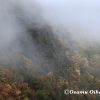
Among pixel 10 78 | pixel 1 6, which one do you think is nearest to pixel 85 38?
pixel 1 6

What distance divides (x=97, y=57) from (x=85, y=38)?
11.2 feet

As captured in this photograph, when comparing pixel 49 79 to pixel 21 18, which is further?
pixel 21 18

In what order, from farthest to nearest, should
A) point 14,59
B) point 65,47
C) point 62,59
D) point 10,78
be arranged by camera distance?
1. point 65,47
2. point 62,59
3. point 14,59
4. point 10,78

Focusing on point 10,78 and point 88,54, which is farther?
point 88,54

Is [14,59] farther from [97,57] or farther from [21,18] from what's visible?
[97,57]

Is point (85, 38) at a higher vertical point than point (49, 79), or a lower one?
higher

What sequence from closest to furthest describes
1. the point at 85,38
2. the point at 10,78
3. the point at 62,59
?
the point at 10,78, the point at 62,59, the point at 85,38

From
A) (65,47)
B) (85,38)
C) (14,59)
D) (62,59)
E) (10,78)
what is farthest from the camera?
(85,38)

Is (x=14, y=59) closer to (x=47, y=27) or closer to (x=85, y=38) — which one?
(x=47, y=27)

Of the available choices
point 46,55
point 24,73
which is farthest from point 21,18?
point 24,73

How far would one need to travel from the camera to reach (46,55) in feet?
93.8

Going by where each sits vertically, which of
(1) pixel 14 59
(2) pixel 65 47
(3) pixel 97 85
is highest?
(2) pixel 65 47

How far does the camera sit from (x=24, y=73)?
26.2 metres

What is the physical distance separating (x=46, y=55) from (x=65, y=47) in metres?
3.21
